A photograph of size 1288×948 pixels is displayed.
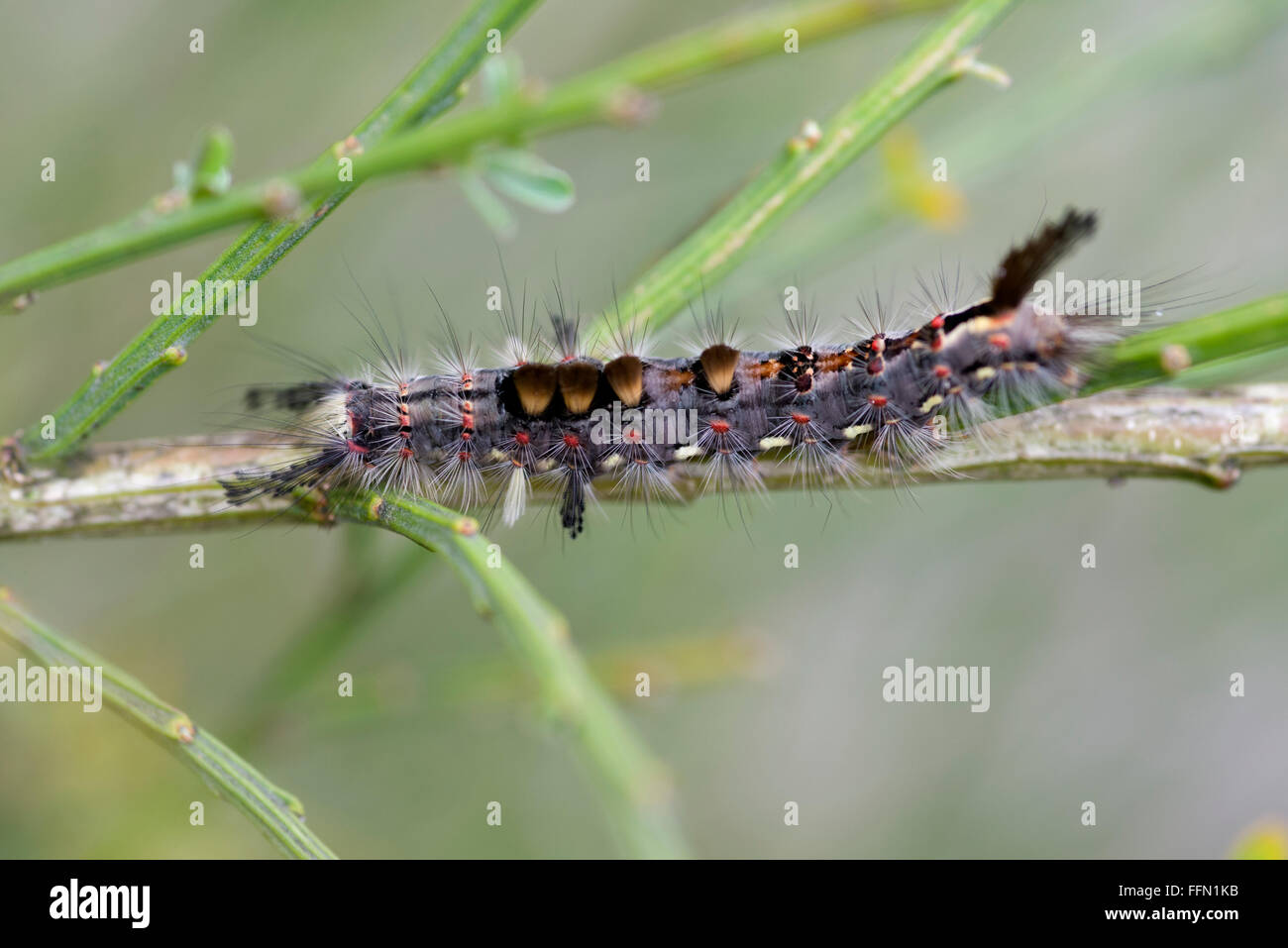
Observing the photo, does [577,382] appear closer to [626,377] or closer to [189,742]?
[626,377]

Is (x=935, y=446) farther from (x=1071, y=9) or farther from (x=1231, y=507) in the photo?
(x=1071, y=9)

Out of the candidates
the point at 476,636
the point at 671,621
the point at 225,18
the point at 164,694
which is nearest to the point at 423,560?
the point at 164,694

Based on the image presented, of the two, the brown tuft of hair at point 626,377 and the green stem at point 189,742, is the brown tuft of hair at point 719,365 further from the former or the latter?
the green stem at point 189,742

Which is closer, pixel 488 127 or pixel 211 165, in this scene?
pixel 488 127

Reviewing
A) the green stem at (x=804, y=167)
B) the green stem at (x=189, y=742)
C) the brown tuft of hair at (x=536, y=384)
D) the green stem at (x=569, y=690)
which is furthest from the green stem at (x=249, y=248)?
the brown tuft of hair at (x=536, y=384)

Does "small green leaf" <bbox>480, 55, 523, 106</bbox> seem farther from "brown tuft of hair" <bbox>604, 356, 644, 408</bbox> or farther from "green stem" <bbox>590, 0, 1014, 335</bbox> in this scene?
"brown tuft of hair" <bbox>604, 356, 644, 408</bbox>

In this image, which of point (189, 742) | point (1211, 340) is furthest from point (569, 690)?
point (1211, 340)
